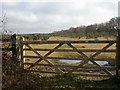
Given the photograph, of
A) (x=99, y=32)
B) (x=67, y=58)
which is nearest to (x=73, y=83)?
(x=67, y=58)

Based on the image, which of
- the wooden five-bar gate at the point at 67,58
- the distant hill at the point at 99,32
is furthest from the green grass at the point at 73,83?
the distant hill at the point at 99,32

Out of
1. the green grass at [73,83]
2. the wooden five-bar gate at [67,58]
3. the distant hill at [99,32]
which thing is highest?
the distant hill at [99,32]

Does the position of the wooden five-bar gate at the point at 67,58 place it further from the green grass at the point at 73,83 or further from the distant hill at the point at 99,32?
the distant hill at the point at 99,32

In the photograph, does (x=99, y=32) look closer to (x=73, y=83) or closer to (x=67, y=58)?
(x=67, y=58)

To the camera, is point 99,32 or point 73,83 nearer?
point 73,83

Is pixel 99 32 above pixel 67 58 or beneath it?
above

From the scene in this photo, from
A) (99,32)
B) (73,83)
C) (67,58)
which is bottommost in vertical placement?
(73,83)

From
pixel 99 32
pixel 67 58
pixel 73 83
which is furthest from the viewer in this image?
pixel 99 32

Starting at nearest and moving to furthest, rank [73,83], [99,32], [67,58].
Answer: [73,83]
[67,58]
[99,32]

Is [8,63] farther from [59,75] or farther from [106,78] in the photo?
[106,78]

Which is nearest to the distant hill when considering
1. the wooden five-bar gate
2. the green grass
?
the wooden five-bar gate

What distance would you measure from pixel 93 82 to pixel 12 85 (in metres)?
2.88

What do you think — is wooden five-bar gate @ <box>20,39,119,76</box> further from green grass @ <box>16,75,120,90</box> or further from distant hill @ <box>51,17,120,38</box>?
distant hill @ <box>51,17,120,38</box>

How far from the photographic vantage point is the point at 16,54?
7367 millimetres
